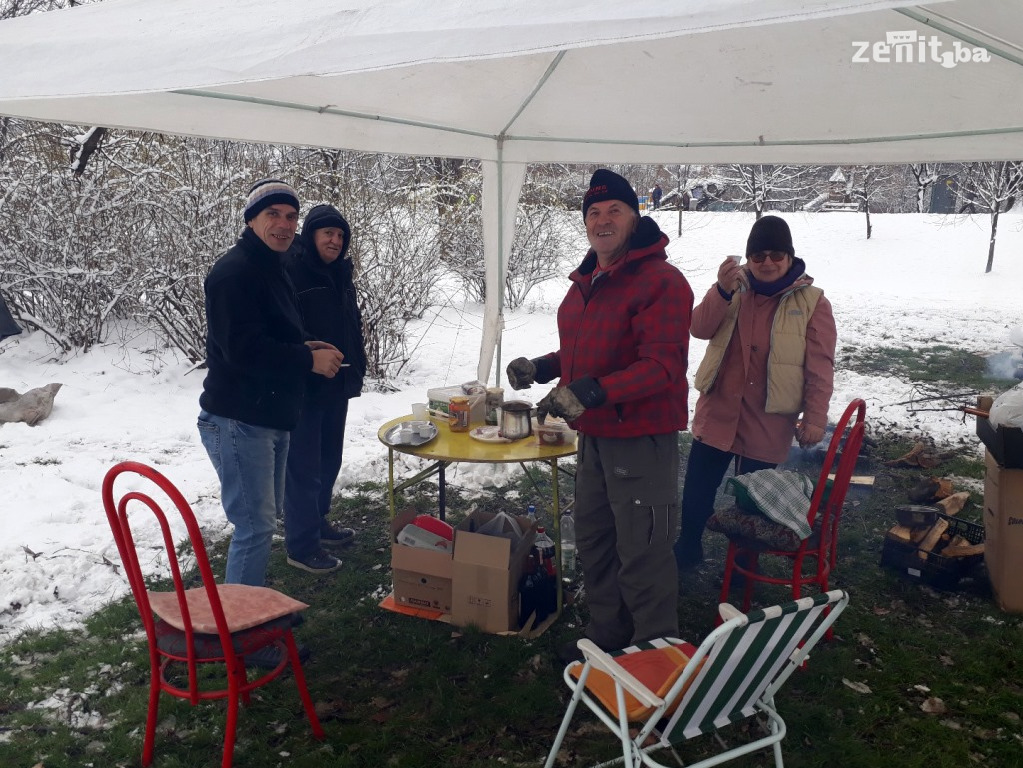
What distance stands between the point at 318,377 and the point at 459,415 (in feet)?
2.67

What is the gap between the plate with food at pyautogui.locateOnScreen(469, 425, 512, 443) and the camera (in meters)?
3.71

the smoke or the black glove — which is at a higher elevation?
the black glove

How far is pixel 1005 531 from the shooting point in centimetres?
368

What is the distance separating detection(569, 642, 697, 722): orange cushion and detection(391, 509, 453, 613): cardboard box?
4.20 feet

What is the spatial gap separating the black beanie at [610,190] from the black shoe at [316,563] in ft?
8.51

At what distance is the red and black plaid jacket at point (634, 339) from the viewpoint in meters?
2.74

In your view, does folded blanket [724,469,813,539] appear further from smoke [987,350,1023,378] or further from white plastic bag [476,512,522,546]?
smoke [987,350,1023,378]

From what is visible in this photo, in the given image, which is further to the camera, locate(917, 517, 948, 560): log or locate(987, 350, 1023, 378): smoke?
locate(987, 350, 1023, 378): smoke

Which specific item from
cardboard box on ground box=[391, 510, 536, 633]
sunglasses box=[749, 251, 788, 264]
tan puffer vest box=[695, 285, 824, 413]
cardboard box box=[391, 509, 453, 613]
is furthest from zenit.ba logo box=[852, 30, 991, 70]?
cardboard box box=[391, 509, 453, 613]

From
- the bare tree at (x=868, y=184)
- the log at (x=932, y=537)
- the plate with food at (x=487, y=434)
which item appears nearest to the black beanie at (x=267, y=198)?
the plate with food at (x=487, y=434)

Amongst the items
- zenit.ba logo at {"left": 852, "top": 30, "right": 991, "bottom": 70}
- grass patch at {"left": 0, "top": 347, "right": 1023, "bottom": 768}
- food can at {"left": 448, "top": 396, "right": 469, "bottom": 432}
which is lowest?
grass patch at {"left": 0, "top": 347, "right": 1023, "bottom": 768}

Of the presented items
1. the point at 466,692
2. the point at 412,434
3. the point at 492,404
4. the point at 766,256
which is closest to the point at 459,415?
the point at 492,404

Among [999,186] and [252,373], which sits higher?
[999,186]

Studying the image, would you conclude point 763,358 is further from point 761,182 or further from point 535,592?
point 761,182
